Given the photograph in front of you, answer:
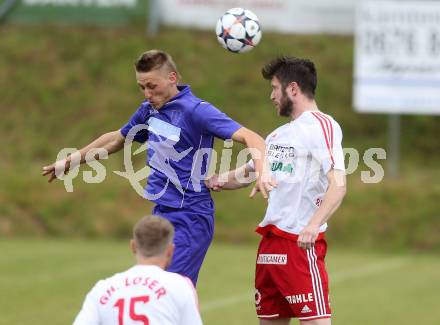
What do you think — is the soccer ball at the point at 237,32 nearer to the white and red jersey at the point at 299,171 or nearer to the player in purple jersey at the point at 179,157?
the player in purple jersey at the point at 179,157

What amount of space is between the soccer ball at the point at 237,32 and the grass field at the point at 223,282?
12.3ft

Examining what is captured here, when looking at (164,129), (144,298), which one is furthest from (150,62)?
(144,298)

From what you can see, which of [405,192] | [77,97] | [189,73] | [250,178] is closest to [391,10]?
[405,192]

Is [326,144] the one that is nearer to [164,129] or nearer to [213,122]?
[213,122]

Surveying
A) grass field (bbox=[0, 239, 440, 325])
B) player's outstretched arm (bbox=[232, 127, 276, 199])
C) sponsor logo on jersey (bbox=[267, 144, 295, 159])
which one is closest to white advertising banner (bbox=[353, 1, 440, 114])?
grass field (bbox=[0, 239, 440, 325])

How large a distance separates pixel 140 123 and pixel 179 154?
1.79ft

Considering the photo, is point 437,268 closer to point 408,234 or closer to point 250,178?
point 408,234

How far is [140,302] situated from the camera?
5.31m

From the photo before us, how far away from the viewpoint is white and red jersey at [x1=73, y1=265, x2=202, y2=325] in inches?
209

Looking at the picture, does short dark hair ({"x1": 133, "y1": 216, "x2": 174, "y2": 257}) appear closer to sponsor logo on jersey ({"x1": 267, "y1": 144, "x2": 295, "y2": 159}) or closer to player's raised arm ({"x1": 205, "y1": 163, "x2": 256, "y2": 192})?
sponsor logo on jersey ({"x1": 267, "y1": 144, "x2": 295, "y2": 159})

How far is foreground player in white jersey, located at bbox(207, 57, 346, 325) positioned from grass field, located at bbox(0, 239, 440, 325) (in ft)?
13.1

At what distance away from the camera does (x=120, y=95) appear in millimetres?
24234

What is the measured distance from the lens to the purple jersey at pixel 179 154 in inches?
295

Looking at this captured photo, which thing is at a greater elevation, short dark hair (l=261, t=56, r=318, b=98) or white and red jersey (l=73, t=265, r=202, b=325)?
short dark hair (l=261, t=56, r=318, b=98)
